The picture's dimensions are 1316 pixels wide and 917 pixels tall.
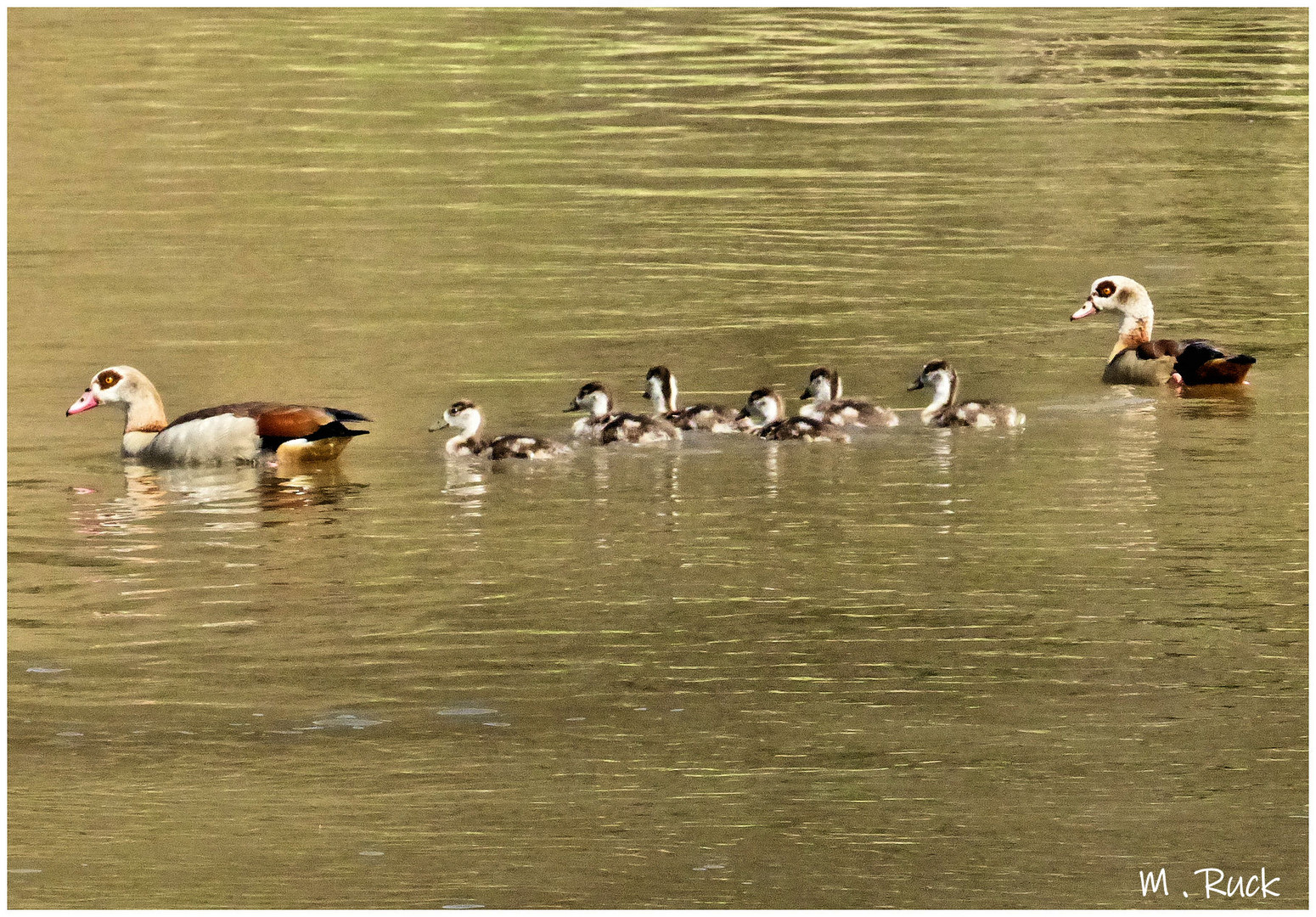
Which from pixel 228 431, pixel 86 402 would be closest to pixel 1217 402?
pixel 228 431

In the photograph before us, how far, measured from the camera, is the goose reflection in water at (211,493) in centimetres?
866

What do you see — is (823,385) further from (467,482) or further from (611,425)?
(467,482)

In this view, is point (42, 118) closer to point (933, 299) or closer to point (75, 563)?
point (933, 299)

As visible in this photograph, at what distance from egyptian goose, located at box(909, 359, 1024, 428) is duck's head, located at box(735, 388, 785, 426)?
68 centimetres

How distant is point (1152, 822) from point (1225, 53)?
1355cm

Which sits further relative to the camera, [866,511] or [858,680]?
[866,511]

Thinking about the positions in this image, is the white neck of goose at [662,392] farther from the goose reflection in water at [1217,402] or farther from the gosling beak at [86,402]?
the gosling beak at [86,402]

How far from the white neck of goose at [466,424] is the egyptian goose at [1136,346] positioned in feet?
9.95

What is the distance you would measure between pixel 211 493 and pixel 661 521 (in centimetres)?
190

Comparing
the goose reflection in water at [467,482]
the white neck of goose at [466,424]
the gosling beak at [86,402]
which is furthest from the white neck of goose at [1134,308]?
the gosling beak at [86,402]

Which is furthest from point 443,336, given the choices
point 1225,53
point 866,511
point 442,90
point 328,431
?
point 1225,53

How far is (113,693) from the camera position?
6.91 meters

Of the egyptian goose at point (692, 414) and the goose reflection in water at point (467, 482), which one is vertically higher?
the egyptian goose at point (692, 414)

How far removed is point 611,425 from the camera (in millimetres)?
9688
